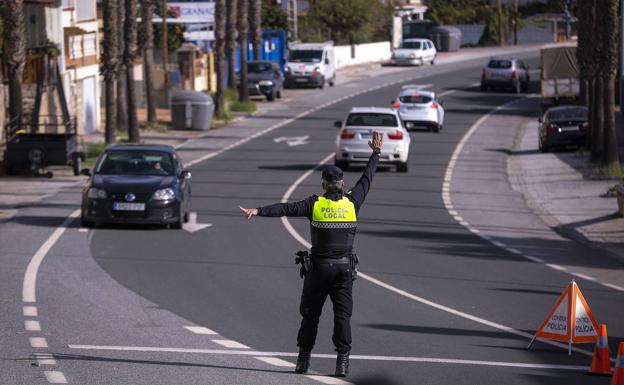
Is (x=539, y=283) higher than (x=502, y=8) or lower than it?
lower

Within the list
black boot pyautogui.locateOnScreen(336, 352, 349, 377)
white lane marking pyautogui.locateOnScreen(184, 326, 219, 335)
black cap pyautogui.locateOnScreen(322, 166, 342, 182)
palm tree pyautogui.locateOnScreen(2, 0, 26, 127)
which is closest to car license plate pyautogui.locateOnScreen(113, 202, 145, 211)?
white lane marking pyautogui.locateOnScreen(184, 326, 219, 335)

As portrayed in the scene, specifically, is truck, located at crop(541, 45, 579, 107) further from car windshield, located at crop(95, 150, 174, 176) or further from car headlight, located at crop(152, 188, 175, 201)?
car headlight, located at crop(152, 188, 175, 201)

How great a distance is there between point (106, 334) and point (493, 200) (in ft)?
61.4

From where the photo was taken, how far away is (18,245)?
21406mm

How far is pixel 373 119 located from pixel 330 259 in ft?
80.2

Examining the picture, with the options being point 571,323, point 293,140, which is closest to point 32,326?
point 571,323

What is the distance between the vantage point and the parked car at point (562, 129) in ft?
137

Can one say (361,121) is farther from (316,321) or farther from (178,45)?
(178,45)

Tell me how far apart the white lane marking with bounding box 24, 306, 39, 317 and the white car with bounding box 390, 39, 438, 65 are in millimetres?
69979

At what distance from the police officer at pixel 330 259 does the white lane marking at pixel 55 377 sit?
6.91 feet

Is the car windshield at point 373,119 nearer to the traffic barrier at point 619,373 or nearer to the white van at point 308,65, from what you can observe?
the traffic barrier at point 619,373

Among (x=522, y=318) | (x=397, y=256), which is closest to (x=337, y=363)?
(x=522, y=318)

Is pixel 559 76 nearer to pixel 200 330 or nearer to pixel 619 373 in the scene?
pixel 200 330

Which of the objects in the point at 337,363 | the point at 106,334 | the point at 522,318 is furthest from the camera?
the point at 522,318
